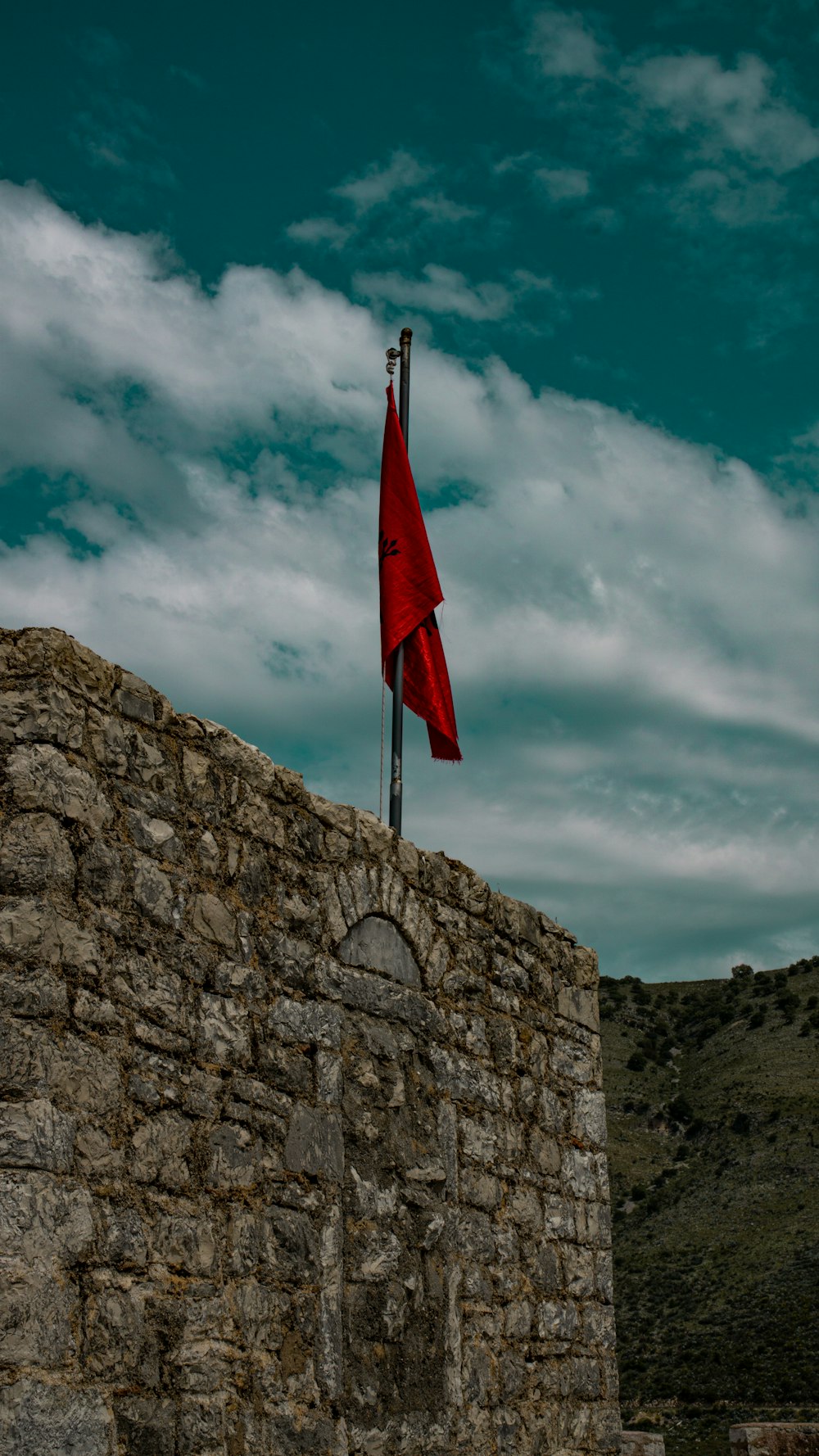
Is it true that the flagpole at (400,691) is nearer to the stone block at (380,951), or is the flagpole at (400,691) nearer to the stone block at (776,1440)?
the stone block at (380,951)

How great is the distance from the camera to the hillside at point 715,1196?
83.8 ft

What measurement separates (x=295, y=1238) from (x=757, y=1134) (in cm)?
3500

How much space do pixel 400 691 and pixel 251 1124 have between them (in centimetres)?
321

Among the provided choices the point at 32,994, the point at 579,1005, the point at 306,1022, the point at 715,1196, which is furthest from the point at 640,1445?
the point at 715,1196

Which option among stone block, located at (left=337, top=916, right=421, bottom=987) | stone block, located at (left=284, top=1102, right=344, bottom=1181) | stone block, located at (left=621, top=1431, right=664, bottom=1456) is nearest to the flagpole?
stone block, located at (left=337, top=916, right=421, bottom=987)

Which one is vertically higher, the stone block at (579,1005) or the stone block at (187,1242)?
the stone block at (579,1005)

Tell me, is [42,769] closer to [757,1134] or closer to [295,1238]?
[295,1238]

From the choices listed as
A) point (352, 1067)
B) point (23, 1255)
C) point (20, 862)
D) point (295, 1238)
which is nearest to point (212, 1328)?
point (295, 1238)

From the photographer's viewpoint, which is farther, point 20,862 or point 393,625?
point 393,625

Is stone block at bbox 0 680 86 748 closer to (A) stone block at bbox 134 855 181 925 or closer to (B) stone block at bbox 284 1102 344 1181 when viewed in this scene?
(A) stone block at bbox 134 855 181 925

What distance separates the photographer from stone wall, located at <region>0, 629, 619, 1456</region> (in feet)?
12.9

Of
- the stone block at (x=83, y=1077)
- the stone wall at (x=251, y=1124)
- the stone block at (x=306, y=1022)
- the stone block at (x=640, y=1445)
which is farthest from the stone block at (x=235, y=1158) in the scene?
the stone block at (x=640, y=1445)

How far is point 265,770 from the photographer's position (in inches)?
206

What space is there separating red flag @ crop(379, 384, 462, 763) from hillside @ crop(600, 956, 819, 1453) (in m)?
17.6
